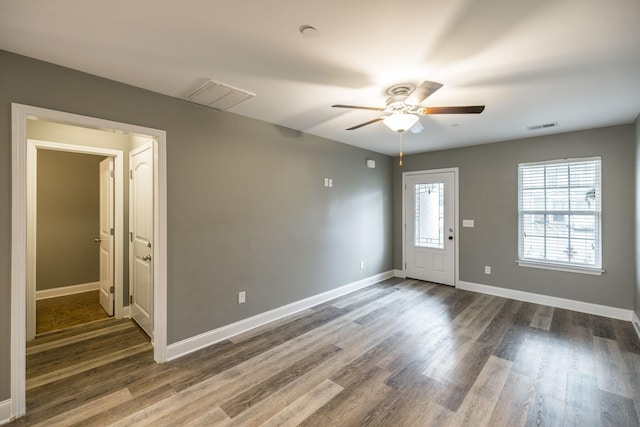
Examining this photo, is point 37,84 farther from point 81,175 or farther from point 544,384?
point 544,384

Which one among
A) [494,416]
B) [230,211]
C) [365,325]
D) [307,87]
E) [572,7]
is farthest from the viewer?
[365,325]

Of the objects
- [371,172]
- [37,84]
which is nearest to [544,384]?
[371,172]

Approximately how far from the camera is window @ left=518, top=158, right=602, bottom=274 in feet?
12.7

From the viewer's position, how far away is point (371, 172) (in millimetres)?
5266

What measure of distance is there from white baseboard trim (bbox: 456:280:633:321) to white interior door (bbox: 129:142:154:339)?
4727mm

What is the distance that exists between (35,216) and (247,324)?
265 cm

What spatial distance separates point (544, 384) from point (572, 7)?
266 cm

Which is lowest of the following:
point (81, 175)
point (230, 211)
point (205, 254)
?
point (205, 254)

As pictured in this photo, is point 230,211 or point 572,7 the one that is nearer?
point 572,7

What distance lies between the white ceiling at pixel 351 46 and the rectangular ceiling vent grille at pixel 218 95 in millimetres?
91

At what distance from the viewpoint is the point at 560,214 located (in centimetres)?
409

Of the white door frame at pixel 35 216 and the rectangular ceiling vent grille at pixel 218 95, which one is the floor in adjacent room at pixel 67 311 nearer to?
the white door frame at pixel 35 216

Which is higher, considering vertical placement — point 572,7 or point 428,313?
point 572,7

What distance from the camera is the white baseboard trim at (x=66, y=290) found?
4586mm
